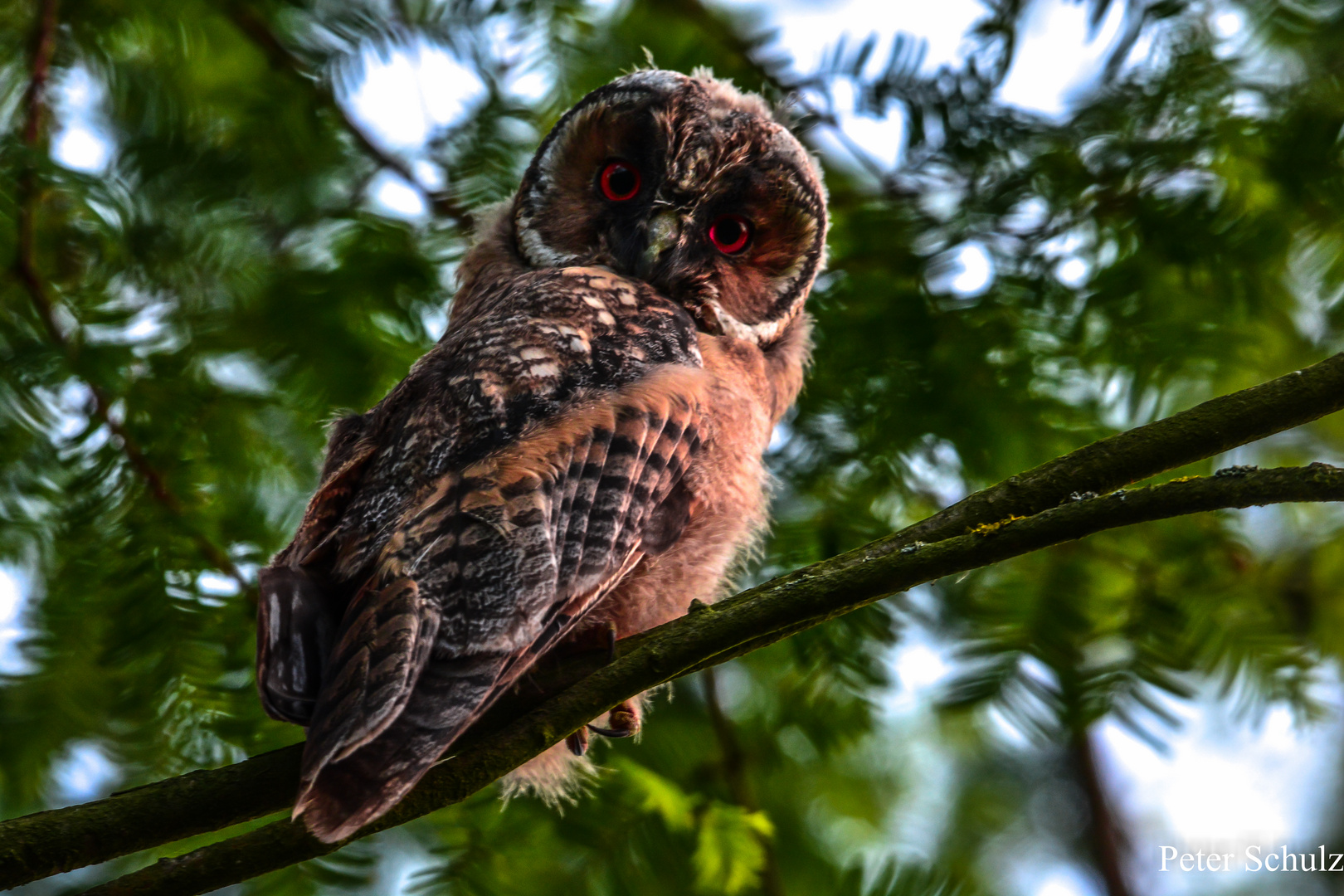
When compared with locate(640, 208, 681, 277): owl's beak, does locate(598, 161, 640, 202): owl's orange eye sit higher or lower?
higher

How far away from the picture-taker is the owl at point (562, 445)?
1.31 metres

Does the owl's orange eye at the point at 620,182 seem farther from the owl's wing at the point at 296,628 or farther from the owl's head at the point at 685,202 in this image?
the owl's wing at the point at 296,628

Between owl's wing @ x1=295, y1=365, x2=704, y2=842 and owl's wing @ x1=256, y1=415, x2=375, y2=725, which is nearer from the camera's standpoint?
owl's wing @ x1=295, y1=365, x2=704, y2=842

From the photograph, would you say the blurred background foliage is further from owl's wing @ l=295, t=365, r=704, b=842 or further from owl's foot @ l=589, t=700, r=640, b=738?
owl's wing @ l=295, t=365, r=704, b=842

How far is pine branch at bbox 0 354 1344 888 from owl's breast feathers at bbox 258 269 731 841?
0.10 meters

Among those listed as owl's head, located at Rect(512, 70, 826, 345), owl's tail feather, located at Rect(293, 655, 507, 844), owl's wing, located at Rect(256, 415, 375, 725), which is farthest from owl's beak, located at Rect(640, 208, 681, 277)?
owl's tail feather, located at Rect(293, 655, 507, 844)

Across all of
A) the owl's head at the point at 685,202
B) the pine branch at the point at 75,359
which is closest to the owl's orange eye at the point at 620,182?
the owl's head at the point at 685,202

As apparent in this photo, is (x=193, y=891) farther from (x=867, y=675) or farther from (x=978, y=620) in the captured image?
(x=978, y=620)

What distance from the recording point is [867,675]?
7.88 feet

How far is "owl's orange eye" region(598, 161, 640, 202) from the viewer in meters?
2.29

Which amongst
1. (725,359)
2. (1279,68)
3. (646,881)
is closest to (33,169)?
(725,359)

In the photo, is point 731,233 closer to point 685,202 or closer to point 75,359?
point 685,202

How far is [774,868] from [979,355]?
1172 mm

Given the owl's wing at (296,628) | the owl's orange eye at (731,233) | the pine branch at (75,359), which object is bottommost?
the owl's wing at (296,628)
